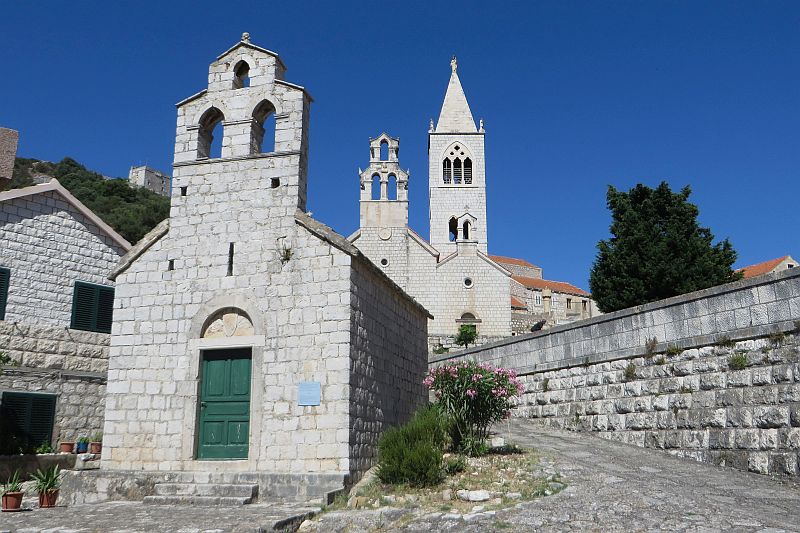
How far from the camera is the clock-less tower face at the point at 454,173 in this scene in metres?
60.5

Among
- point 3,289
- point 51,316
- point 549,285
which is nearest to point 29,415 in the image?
point 51,316

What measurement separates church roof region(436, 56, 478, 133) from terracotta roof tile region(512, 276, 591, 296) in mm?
24710

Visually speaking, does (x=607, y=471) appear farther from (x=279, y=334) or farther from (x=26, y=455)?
(x=26, y=455)

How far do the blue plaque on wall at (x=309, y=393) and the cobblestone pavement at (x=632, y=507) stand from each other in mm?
2177

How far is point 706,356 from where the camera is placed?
12.9m

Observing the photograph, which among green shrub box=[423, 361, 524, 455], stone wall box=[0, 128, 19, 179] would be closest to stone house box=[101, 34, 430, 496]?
green shrub box=[423, 361, 524, 455]

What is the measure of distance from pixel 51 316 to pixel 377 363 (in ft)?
28.0

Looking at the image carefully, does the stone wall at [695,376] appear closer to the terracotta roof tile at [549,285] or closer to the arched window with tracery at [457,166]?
the arched window with tracery at [457,166]

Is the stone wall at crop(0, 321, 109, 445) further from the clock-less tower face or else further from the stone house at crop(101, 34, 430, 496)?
the clock-less tower face

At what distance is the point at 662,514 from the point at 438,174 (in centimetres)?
5418

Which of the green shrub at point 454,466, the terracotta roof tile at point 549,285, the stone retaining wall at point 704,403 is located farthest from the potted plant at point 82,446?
the terracotta roof tile at point 549,285

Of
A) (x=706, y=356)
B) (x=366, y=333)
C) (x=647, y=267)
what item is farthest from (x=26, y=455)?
(x=647, y=267)

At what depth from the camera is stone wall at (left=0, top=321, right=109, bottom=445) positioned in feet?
49.9

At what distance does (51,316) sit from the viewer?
1622cm
